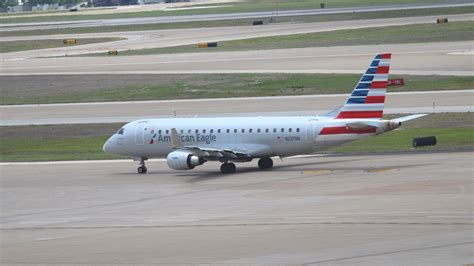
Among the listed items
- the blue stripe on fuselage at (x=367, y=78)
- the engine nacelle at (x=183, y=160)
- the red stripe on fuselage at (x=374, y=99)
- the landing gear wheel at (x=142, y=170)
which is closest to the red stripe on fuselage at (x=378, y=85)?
the blue stripe on fuselage at (x=367, y=78)

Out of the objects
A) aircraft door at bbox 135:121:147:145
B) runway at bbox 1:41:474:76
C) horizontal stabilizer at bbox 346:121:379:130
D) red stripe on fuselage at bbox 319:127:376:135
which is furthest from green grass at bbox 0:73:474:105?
horizontal stabilizer at bbox 346:121:379:130

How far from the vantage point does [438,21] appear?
140875mm

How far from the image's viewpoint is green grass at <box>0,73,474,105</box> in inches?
3655

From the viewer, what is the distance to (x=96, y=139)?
3091 inches

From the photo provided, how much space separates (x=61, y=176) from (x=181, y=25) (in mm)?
117220

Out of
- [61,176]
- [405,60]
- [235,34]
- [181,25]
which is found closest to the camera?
[61,176]

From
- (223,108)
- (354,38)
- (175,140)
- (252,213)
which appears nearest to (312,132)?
(175,140)

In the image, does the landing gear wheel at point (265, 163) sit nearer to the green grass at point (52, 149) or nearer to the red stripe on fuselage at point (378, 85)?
the red stripe on fuselage at point (378, 85)

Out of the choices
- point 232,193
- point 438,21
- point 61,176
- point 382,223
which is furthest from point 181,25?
point 382,223

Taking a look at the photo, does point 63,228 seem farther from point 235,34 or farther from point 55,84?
point 235,34

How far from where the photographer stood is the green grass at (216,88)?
9284 centimetres

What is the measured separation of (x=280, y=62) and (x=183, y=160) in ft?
188

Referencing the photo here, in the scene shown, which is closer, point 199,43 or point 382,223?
point 382,223

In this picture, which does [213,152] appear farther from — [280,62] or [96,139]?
[280,62]
